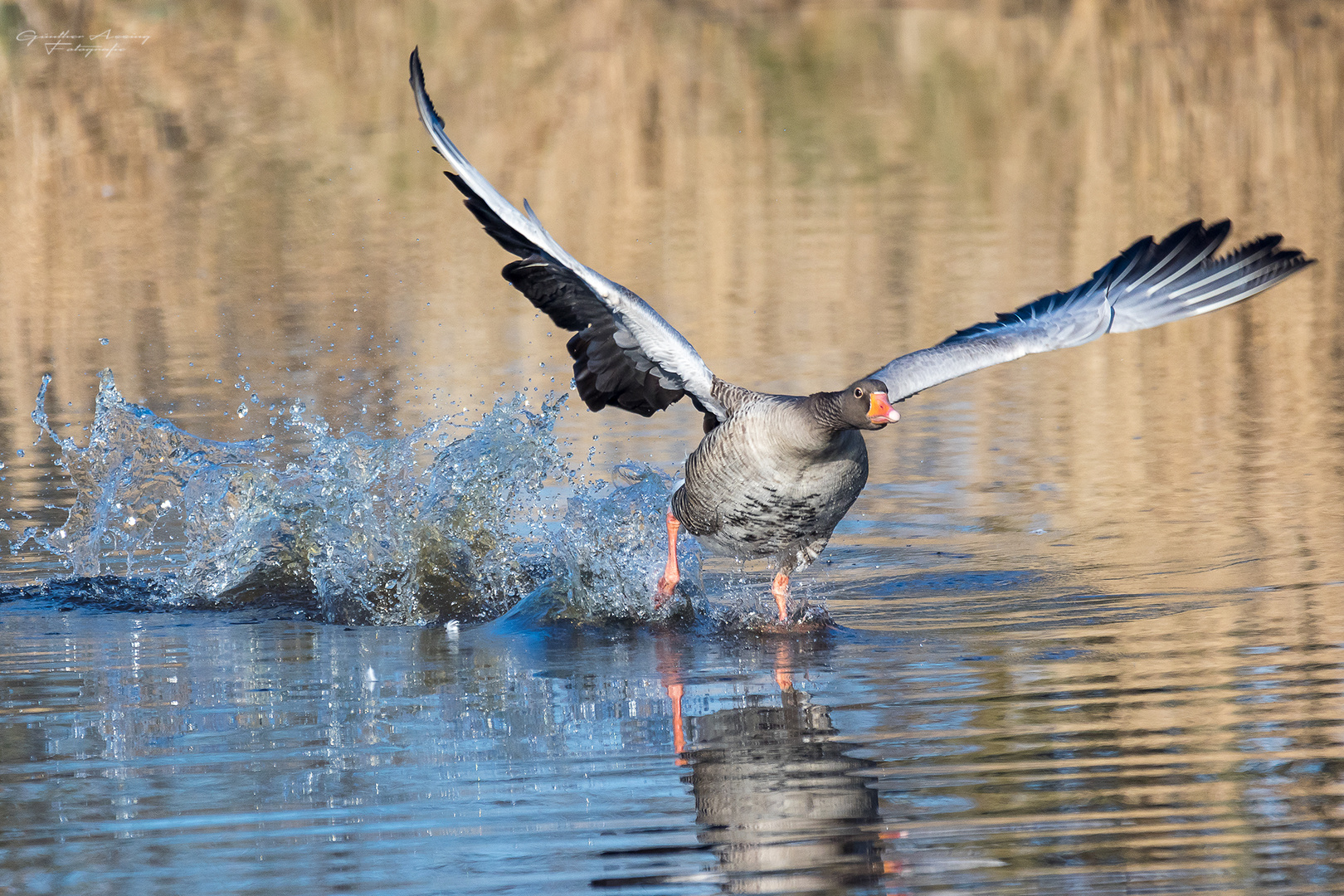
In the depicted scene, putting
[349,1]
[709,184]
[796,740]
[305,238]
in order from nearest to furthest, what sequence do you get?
1. [796,740]
2. [305,238]
3. [709,184]
4. [349,1]

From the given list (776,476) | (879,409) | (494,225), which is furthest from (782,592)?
(494,225)

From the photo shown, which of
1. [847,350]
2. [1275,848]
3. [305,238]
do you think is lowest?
[1275,848]

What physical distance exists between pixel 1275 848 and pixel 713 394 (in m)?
3.91

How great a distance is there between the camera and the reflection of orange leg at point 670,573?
864 centimetres

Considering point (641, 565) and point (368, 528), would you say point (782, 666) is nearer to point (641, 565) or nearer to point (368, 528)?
point (641, 565)

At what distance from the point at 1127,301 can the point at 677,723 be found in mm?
3621

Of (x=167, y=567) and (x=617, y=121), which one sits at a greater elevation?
(x=617, y=121)

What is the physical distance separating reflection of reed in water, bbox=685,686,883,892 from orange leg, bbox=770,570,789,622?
1.48 meters

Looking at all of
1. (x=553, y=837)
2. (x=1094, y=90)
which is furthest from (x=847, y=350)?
(x=1094, y=90)

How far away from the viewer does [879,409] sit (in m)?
7.57

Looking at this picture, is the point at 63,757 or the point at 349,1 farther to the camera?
the point at 349,1

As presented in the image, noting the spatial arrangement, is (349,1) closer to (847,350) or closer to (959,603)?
(847,350)

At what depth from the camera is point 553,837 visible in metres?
5.37

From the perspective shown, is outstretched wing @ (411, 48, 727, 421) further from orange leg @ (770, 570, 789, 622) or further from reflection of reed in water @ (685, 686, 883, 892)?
reflection of reed in water @ (685, 686, 883, 892)
